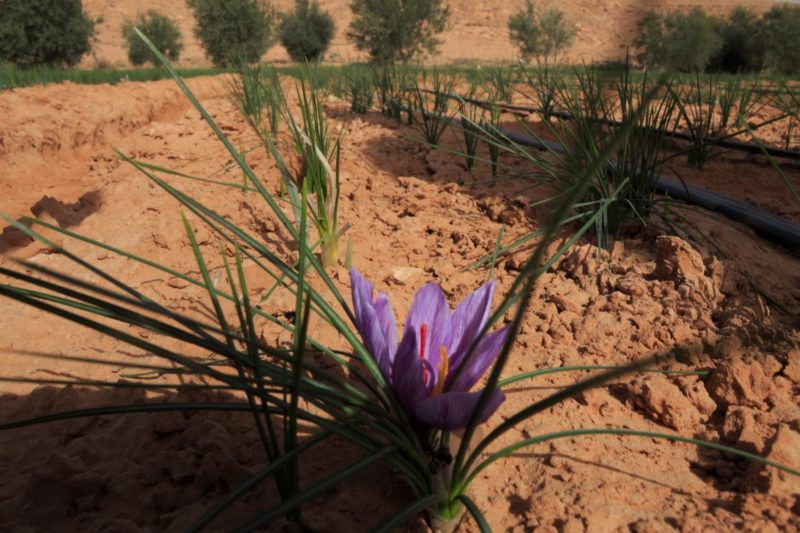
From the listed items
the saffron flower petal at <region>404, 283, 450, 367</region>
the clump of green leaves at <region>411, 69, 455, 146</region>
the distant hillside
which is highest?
the distant hillside

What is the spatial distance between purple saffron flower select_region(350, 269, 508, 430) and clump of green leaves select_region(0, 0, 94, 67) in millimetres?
15112

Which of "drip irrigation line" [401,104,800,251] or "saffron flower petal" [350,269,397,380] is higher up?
"saffron flower petal" [350,269,397,380]

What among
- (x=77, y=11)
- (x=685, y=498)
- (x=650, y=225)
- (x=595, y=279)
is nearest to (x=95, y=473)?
(x=685, y=498)

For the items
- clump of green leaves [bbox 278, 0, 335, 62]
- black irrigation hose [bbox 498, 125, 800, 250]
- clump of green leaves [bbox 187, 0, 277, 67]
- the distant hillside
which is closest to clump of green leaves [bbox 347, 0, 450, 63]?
clump of green leaves [bbox 187, 0, 277, 67]

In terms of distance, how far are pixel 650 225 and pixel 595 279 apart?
0.34 meters

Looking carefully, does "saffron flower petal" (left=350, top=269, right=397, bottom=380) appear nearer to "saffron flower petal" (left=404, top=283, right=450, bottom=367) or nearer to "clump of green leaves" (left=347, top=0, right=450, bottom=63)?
"saffron flower petal" (left=404, top=283, right=450, bottom=367)

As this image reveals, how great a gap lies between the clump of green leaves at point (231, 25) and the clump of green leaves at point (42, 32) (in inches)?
126

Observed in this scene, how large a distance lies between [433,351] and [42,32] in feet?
56.5

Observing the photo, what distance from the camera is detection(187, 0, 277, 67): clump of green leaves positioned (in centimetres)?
1633

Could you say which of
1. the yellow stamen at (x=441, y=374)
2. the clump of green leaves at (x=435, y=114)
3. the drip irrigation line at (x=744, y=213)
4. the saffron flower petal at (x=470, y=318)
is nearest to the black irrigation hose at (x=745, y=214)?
the drip irrigation line at (x=744, y=213)

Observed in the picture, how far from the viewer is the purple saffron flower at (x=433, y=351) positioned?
2.49 ft

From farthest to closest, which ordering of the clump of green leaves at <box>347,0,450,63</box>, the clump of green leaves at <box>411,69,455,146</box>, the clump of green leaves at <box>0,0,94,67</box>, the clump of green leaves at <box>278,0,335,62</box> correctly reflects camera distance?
the clump of green leaves at <box>278,0,335,62</box>, the clump of green leaves at <box>347,0,450,63</box>, the clump of green leaves at <box>0,0,94,67</box>, the clump of green leaves at <box>411,69,455,146</box>

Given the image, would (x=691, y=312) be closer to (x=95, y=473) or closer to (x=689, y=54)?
(x=689, y=54)

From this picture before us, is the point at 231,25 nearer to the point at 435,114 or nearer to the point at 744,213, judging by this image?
the point at 435,114
